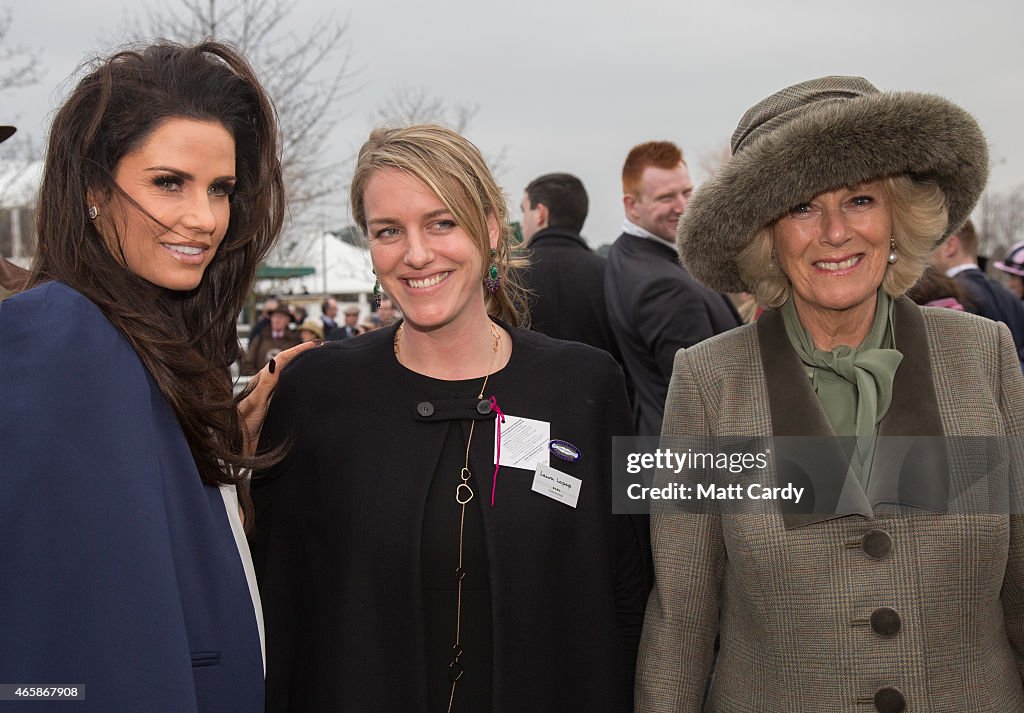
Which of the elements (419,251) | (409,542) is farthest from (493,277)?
(409,542)

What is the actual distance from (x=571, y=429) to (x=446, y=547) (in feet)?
1.54

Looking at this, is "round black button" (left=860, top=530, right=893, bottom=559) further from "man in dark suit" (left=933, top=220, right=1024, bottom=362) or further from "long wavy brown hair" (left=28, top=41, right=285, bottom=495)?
"man in dark suit" (left=933, top=220, right=1024, bottom=362)

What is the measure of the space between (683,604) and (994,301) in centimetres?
436

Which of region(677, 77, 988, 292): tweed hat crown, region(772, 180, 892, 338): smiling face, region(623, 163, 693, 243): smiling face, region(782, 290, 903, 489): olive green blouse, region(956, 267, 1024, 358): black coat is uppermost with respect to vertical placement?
region(623, 163, 693, 243): smiling face

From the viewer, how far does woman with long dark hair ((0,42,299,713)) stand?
1.63 m

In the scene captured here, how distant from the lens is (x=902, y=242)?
2.45 metres

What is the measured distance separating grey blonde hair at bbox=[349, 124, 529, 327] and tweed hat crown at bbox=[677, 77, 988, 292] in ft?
1.90

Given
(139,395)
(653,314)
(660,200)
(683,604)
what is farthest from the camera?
(660,200)

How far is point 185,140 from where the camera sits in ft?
6.82

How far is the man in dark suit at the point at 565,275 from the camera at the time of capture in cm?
535

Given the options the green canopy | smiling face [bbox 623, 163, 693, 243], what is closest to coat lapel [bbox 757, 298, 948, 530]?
smiling face [bbox 623, 163, 693, 243]

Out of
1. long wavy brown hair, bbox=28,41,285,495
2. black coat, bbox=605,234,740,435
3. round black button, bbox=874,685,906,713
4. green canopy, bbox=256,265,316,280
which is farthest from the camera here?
green canopy, bbox=256,265,316,280

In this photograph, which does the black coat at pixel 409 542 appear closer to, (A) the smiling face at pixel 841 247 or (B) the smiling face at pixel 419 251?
(B) the smiling face at pixel 419 251

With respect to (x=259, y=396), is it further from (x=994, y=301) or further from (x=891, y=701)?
(x=994, y=301)
